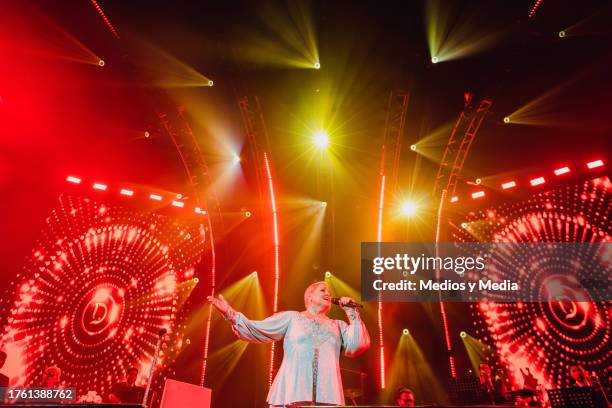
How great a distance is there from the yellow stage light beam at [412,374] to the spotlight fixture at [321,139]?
3980mm

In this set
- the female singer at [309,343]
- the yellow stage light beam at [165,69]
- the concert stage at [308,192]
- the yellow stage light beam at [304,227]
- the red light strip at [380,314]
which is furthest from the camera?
the yellow stage light beam at [304,227]

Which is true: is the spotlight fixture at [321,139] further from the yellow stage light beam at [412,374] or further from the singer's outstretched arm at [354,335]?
the singer's outstretched arm at [354,335]

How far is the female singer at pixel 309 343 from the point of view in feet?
10.00

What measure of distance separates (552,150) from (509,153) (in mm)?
676

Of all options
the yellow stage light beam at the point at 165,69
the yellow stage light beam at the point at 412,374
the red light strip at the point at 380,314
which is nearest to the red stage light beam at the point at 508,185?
the red light strip at the point at 380,314

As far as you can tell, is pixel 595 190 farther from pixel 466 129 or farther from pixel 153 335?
pixel 153 335

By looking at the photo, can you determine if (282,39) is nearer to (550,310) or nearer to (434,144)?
(434,144)

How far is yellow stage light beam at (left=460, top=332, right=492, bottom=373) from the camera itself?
732 cm

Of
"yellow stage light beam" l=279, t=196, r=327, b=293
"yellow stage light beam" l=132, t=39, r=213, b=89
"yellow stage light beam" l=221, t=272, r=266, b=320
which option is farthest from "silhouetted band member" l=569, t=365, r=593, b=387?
"yellow stage light beam" l=132, t=39, r=213, b=89

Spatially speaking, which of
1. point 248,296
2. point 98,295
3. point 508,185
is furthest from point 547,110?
point 98,295

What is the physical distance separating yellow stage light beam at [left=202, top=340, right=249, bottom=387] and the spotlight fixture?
4060mm

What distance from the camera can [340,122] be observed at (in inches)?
287

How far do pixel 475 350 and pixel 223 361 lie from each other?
467 centimetres

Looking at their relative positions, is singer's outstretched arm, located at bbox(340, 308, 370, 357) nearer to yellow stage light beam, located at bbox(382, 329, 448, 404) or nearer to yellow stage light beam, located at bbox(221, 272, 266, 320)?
yellow stage light beam, located at bbox(382, 329, 448, 404)
